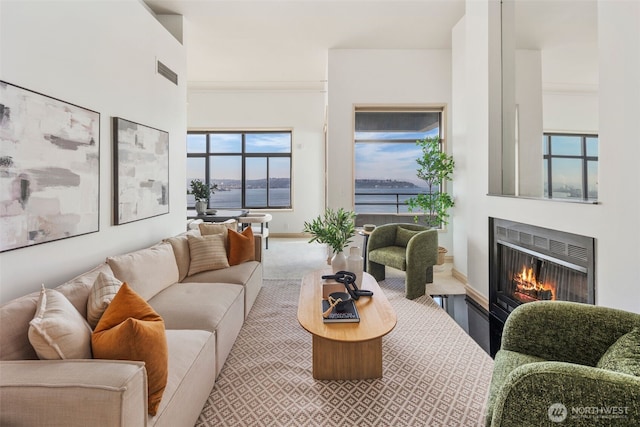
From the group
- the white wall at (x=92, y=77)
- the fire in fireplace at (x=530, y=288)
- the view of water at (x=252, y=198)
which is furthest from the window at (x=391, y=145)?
the white wall at (x=92, y=77)

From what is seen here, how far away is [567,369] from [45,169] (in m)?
2.90

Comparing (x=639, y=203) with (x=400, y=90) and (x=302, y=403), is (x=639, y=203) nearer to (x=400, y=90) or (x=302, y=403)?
(x=302, y=403)

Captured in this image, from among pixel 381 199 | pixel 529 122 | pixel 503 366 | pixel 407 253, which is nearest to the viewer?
pixel 503 366

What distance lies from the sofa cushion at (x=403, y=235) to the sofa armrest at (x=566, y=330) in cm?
266

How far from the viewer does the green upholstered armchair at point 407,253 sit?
12.3 ft

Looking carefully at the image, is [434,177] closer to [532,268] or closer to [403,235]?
[403,235]

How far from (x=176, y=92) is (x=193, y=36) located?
1.35 m

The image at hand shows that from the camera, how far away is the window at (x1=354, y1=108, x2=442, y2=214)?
226 inches

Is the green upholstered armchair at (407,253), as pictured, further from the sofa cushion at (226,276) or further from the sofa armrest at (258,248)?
the sofa cushion at (226,276)

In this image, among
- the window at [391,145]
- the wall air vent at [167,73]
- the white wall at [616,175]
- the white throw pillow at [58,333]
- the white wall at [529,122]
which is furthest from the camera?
the window at [391,145]

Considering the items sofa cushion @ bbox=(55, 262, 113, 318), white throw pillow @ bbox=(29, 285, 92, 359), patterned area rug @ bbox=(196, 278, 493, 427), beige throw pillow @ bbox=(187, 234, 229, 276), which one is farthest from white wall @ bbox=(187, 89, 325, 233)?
white throw pillow @ bbox=(29, 285, 92, 359)

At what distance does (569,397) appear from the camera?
41.6 inches

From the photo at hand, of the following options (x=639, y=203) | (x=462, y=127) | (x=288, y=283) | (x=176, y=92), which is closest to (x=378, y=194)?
(x=462, y=127)

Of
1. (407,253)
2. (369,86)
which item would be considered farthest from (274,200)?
(407,253)
